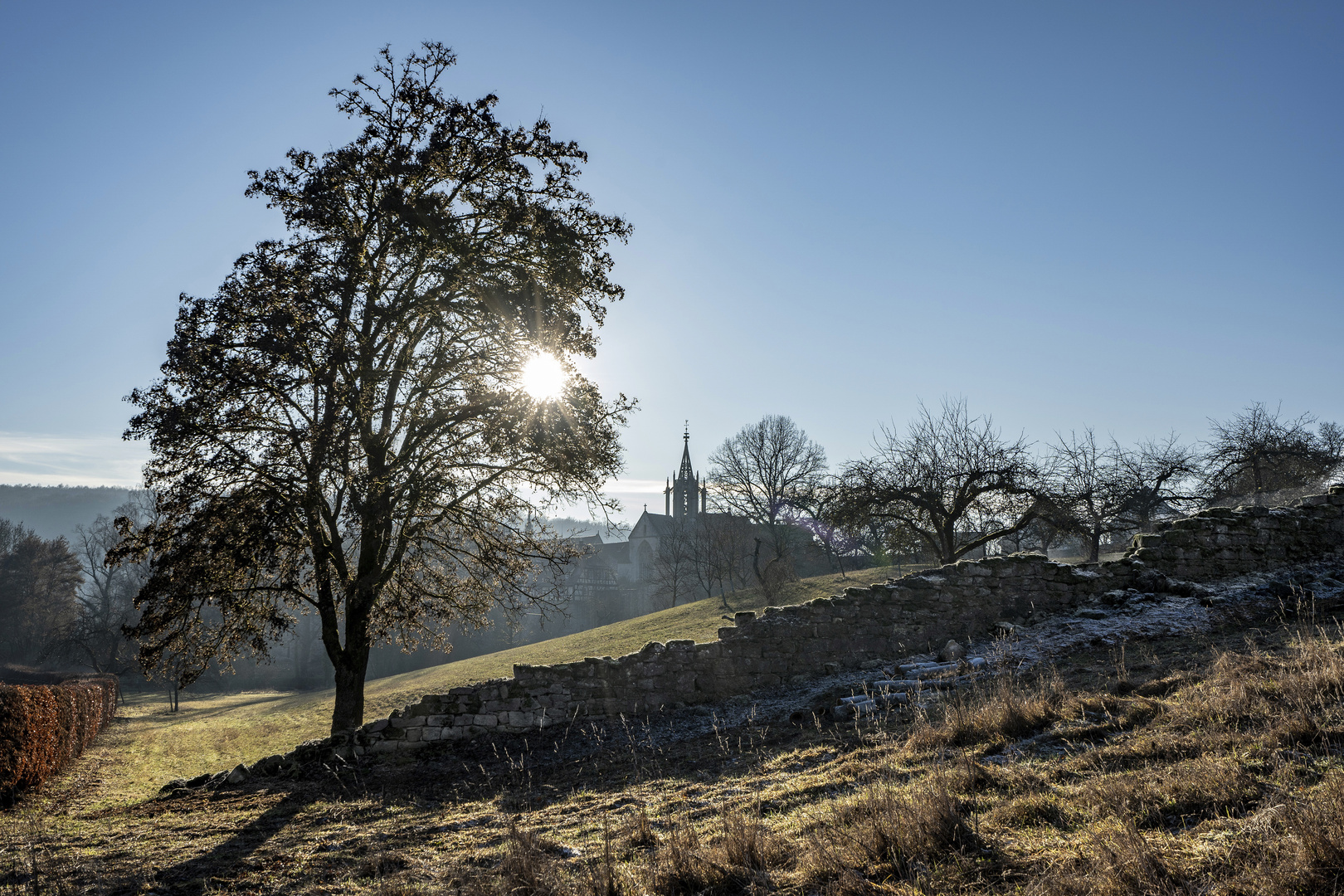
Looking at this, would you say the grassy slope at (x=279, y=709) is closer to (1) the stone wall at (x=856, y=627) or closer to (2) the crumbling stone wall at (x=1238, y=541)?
(1) the stone wall at (x=856, y=627)

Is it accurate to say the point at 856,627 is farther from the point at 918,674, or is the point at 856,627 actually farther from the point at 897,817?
the point at 897,817

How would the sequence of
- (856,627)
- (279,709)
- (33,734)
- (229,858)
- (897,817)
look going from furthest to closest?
1. (279,709)
2. (856,627)
3. (33,734)
4. (229,858)
5. (897,817)

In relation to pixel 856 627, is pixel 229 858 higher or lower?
lower

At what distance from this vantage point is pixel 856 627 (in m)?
12.7

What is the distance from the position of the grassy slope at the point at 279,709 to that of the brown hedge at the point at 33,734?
115cm

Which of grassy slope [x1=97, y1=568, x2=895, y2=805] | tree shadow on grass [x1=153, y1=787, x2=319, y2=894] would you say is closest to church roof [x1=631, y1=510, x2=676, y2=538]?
grassy slope [x1=97, y1=568, x2=895, y2=805]

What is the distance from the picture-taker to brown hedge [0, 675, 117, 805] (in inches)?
383

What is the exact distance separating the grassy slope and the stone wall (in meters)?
3.94

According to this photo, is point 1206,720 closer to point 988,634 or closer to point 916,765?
point 916,765

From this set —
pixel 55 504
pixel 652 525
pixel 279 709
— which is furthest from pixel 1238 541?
pixel 55 504

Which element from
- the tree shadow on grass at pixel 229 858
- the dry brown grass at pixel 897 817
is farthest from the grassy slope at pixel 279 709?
the dry brown grass at pixel 897 817

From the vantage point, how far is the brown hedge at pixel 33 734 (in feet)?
31.9

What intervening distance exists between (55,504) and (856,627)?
227466mm

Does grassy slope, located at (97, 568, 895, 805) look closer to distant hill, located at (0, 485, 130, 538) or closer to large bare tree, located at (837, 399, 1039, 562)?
large bare tree, located at (837, 399, 1039, 562)
